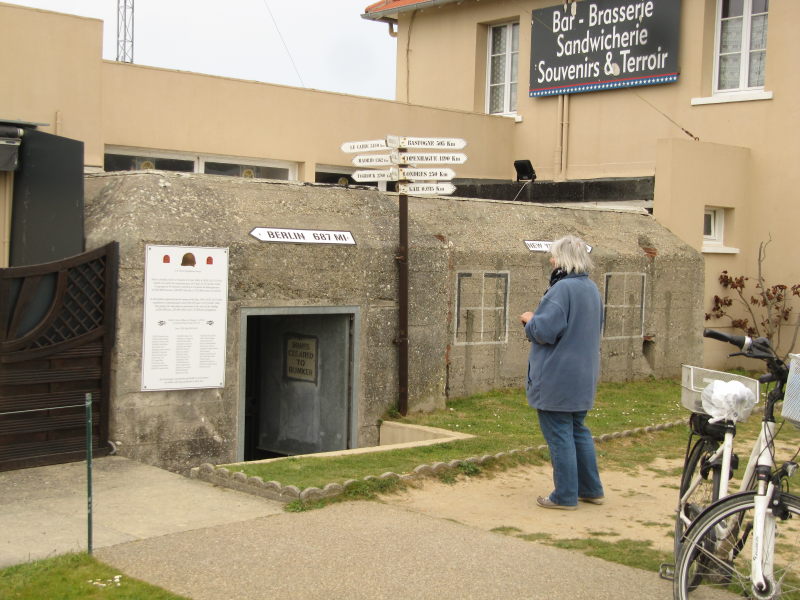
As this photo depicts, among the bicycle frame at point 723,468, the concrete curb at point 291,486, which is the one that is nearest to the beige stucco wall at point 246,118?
the concrete curb at point 291,486

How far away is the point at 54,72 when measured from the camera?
1105 centimetres

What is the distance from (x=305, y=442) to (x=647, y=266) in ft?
17.5

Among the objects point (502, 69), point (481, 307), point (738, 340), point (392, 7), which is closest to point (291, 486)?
point (738, 340)

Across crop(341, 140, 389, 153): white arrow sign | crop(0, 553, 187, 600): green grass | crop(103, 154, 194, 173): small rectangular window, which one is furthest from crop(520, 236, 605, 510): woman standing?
crop(103, 154, 194, 173): small rectangular window

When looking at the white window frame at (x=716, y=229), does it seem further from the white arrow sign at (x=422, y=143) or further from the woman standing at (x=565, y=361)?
the woman standing at (x=565, y=361)

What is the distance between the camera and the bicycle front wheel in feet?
14.3

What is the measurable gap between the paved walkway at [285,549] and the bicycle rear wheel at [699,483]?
0.41 meters

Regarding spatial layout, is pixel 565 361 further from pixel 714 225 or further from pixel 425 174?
pixel 714 225

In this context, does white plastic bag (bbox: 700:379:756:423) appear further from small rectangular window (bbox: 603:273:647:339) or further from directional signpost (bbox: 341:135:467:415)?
small rectangular window (bbox: 603:273:647:339)

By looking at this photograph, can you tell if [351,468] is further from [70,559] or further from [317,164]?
[317,164]

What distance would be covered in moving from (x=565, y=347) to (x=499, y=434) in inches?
106

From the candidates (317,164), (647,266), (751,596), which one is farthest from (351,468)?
(317,164)

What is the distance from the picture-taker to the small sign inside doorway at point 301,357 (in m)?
10.4

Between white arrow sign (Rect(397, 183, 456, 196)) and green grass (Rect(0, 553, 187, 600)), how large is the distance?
18.3ft
